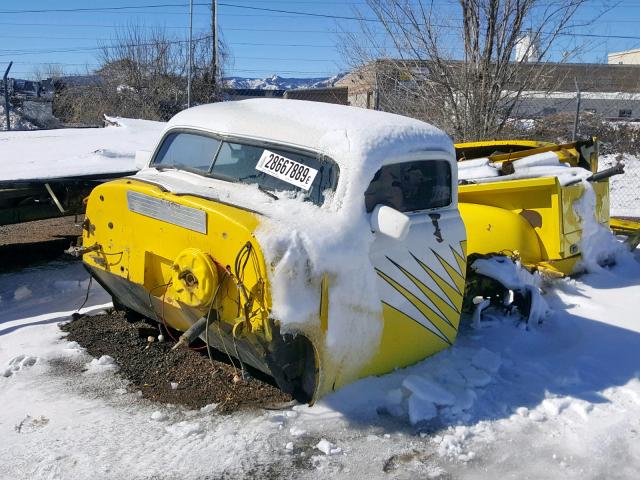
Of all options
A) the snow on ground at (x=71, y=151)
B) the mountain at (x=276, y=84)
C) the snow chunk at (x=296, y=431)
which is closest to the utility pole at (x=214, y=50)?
the mountain at (x=276, y=84)

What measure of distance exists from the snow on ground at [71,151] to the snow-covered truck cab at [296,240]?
2171mm

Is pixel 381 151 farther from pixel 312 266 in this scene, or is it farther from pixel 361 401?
pixel 361 401

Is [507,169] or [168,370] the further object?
[507,169]

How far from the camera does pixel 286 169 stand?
4.29m

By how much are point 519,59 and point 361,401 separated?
884 cm

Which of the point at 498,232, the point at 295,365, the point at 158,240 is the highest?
the point at 158,240

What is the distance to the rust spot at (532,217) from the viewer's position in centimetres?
691

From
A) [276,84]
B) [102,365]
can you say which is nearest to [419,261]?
[102,365]

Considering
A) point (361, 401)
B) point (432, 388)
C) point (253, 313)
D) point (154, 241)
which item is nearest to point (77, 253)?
point (154, 241)

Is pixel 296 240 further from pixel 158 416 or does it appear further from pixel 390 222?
pixel 158 416

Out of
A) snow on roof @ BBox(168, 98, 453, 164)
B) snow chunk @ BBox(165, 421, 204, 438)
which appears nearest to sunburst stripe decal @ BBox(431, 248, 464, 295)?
snow on roof @ BBox(168, 98, 453, 164)

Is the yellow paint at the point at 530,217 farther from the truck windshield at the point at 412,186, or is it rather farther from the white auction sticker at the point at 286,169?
the white auction sticker at the point at 286,169

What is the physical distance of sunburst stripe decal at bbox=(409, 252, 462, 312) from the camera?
14.7 feet

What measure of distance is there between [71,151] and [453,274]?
543 centimetres
